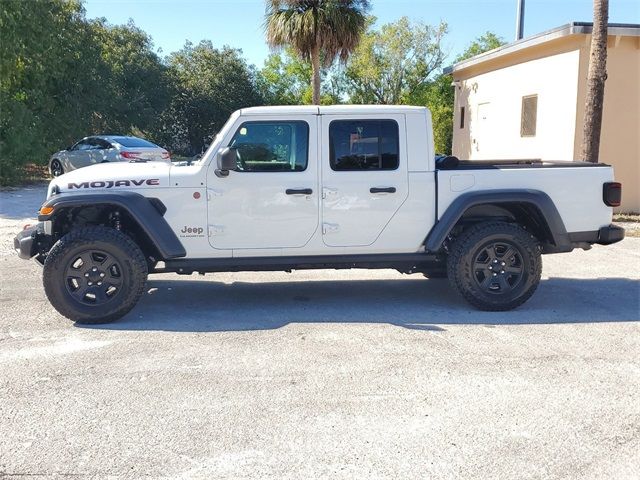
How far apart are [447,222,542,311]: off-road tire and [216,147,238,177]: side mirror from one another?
225cm

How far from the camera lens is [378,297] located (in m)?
6.41

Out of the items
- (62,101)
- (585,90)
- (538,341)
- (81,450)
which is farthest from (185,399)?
(62,101)

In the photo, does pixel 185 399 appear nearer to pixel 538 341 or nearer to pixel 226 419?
pixel 226 419

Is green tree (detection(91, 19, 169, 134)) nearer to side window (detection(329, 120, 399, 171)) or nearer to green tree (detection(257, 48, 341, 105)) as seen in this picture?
green tree (detection(257, 48, 341, 105))

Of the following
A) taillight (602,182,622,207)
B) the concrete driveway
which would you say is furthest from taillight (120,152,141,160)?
taillight (602,182,622,207)

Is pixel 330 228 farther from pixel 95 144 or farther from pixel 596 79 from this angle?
pixel 95 144

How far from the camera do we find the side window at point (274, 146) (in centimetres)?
548

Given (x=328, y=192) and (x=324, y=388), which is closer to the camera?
(x=324, y=388)

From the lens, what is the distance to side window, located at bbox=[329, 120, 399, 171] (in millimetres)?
5574

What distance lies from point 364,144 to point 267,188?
1.02 m

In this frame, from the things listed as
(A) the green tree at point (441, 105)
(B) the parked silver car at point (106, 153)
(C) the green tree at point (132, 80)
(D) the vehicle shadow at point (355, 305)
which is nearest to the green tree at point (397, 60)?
(A) the green tree at point (441, 105)

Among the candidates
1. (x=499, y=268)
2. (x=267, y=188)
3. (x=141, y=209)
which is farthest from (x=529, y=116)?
(x=141, y=209)

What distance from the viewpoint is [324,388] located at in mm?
3994

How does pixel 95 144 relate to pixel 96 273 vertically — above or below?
above
